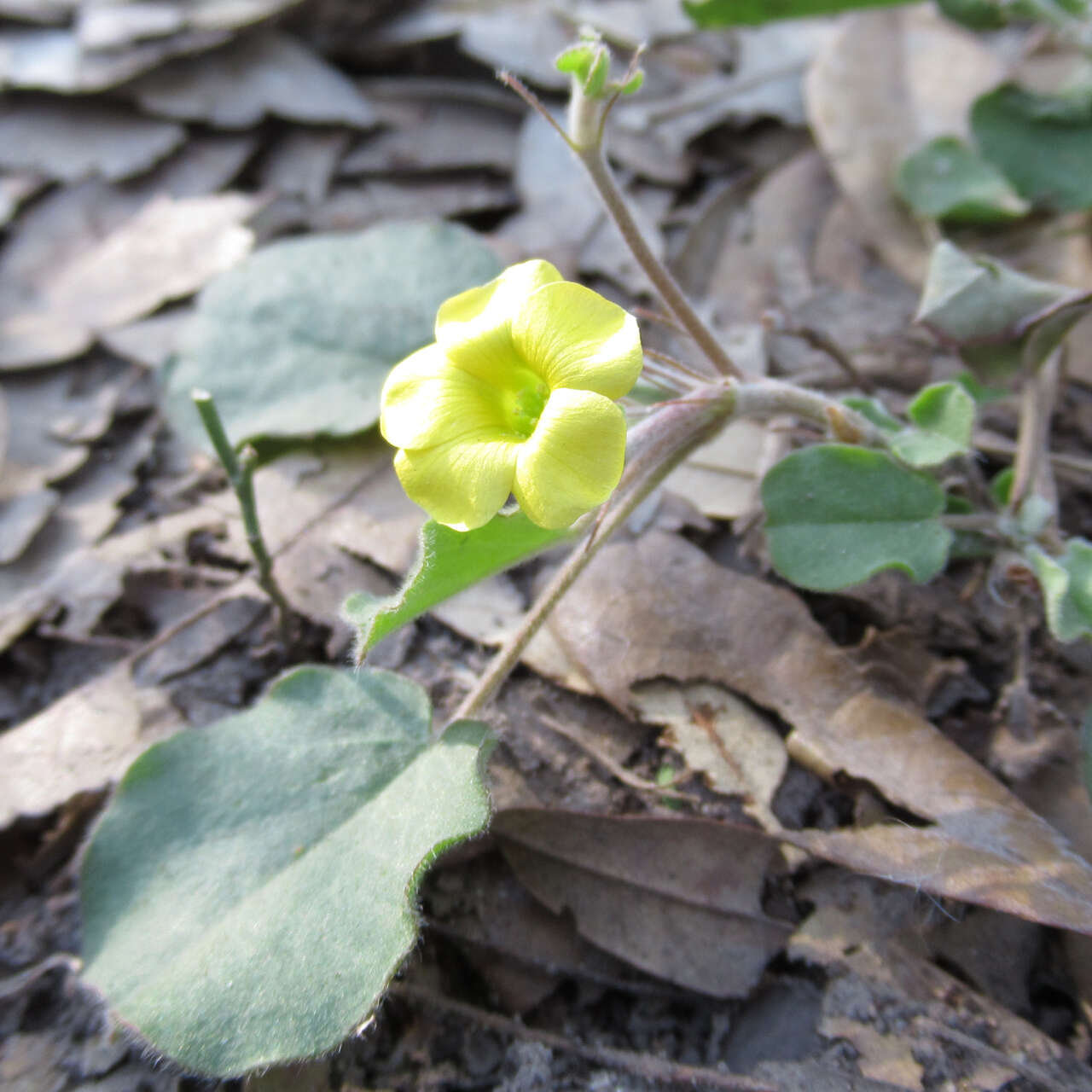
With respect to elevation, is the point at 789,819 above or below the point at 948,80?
below

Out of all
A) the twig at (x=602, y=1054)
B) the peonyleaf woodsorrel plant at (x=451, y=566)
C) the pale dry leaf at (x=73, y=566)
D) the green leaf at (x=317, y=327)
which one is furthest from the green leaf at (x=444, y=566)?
the pale dry leaf at (x=73, y=566)

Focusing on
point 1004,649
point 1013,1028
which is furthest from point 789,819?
point 1004,649

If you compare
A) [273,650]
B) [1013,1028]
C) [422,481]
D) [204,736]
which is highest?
[422,481]

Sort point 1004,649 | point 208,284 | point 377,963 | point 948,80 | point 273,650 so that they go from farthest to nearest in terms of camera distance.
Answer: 1. point 948,80
2. point 208,284
3. point 273,650
4. point 1004,649
5. point 377,963

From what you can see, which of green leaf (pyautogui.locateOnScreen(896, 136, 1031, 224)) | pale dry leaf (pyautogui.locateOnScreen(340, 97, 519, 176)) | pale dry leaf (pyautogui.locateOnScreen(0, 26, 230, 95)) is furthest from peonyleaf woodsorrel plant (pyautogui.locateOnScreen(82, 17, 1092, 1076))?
pale dry leaf (pyautogui.locateOnScreen(0, 26, 230, 95))

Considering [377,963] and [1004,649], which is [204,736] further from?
[1004,649]

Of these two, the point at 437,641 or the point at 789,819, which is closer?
the point at 789,819

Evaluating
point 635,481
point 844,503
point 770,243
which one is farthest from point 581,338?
point 770,243
